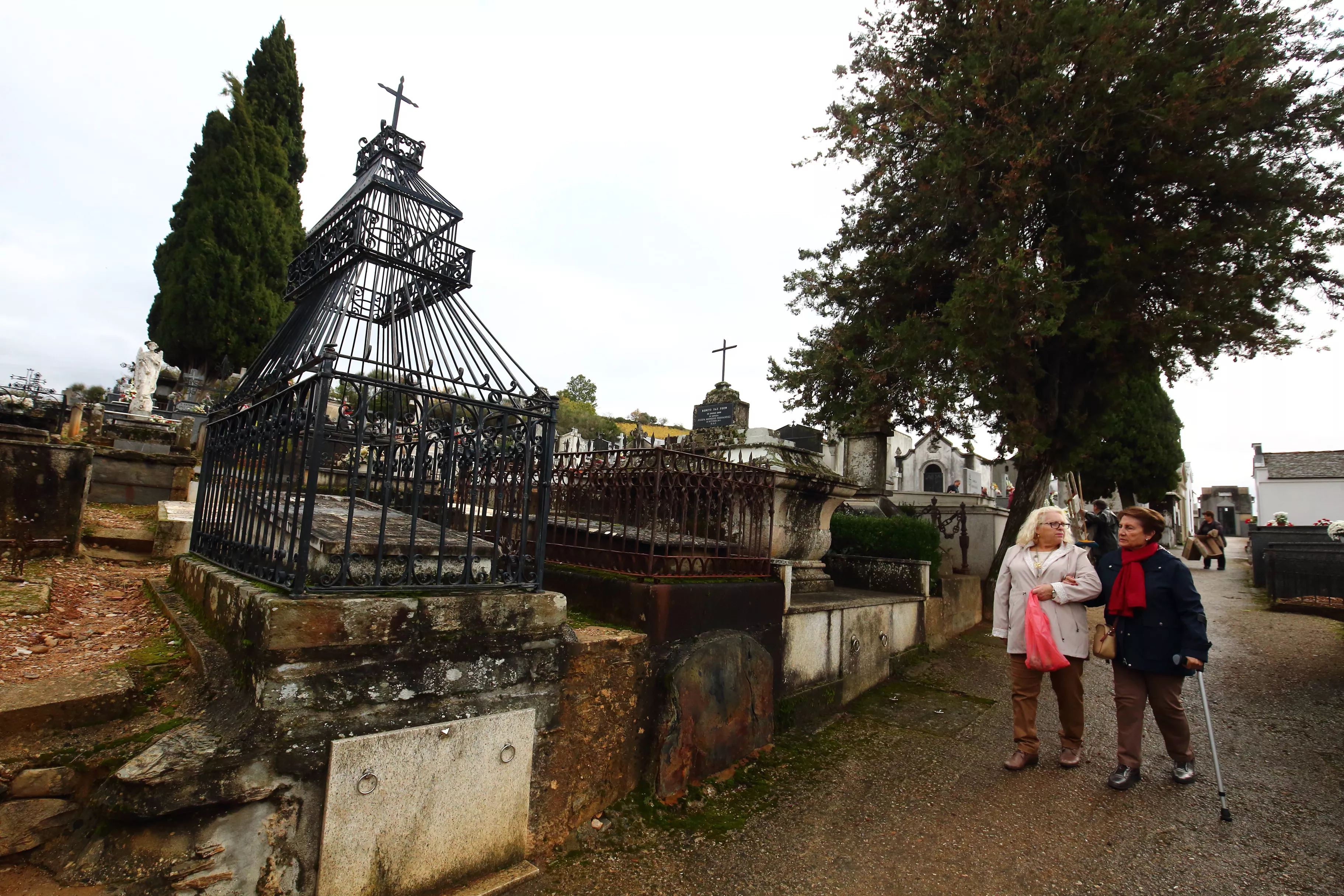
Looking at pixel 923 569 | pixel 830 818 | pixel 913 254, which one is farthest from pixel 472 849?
pixel 913 254

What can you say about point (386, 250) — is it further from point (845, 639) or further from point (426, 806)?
point (845, 639)

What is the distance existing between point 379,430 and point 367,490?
62cm

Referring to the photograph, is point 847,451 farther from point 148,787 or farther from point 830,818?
point 148,787

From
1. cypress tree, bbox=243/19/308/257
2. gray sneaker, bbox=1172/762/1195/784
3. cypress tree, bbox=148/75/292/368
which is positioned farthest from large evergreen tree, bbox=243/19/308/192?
gray sneaker, bbox=1172/762/1195/784

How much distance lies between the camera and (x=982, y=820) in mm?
3463

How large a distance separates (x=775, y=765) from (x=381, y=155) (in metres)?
4.92

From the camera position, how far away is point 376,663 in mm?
2674

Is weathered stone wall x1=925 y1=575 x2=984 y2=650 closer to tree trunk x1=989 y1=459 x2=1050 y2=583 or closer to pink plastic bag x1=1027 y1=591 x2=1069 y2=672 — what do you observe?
tree trunk x1=989 y1=459 x2=1050 y2=583

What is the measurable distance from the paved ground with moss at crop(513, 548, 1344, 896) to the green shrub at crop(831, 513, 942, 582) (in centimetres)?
245

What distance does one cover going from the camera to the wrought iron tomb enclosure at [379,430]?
9.29 ft

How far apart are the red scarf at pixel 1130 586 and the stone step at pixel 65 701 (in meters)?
4.97

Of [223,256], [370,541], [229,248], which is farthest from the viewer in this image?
[229,248]

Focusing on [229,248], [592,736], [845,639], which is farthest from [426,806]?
[229,248]

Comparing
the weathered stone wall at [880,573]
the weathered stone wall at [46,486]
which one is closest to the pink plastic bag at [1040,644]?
the weathered stone wall at [880,573]
